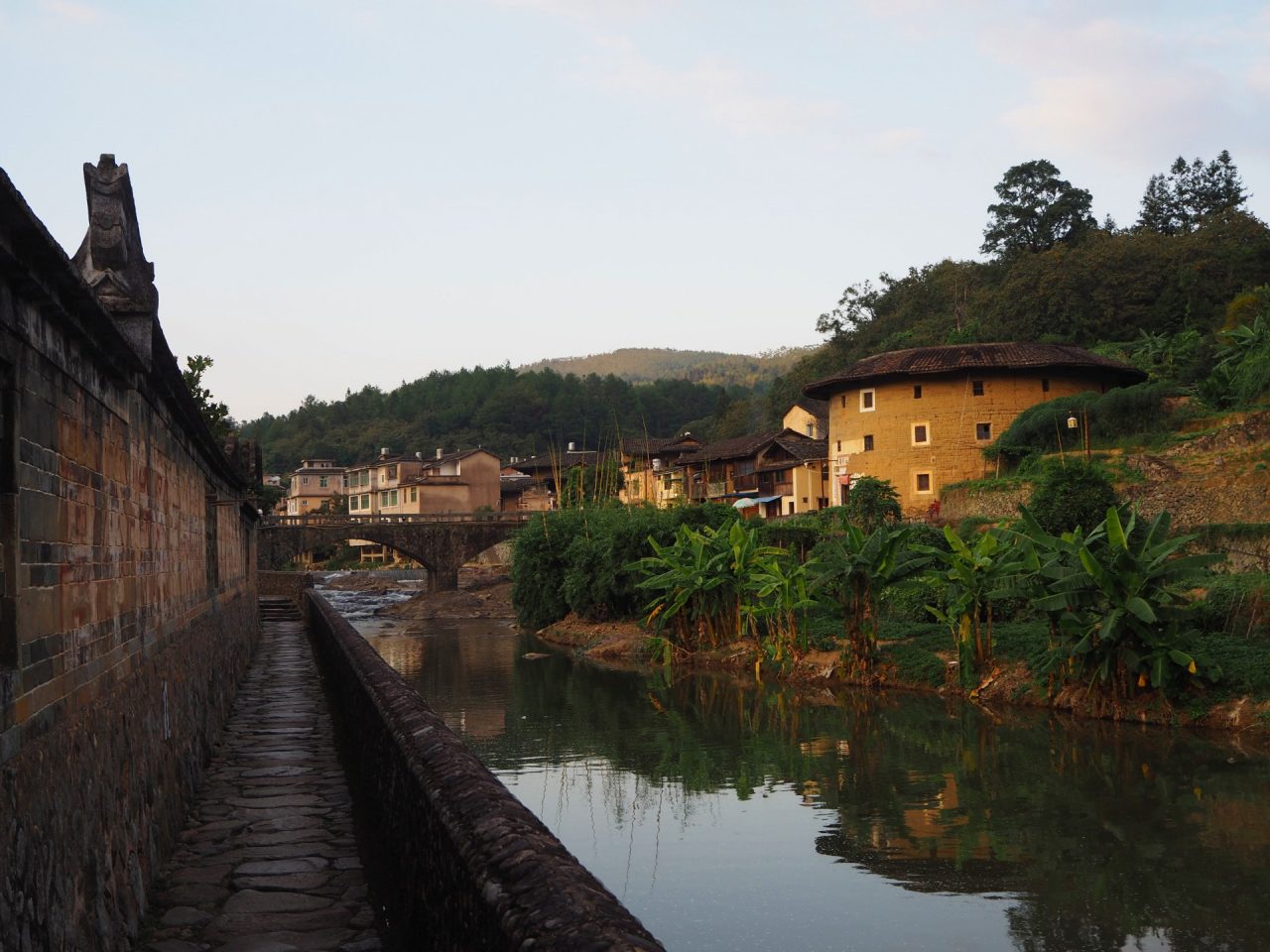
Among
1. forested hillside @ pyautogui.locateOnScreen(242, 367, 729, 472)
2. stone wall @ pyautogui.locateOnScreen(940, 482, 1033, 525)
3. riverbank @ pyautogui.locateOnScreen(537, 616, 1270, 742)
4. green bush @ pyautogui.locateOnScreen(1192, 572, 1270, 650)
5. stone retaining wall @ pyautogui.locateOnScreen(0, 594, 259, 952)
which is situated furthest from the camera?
forested hillside @ pyautogui.locateOnScreen(242, 367, 729, 472)

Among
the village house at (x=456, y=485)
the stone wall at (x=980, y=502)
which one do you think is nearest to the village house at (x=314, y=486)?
the village house at (x=456, y=485)

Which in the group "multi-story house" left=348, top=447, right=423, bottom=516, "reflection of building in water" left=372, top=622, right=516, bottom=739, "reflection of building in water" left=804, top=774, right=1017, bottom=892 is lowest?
"reflection of building in water" left=372, top=622, right=516, bottom=739

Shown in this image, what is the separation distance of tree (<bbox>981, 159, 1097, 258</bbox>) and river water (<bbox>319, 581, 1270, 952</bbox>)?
203ft

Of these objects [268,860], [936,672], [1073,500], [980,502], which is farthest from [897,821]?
[980,502]

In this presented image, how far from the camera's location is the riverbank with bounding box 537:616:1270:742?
16.3 meters

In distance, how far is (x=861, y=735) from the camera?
57.7 ft

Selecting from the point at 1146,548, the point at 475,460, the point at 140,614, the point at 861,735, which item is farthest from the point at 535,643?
the point at 475,460

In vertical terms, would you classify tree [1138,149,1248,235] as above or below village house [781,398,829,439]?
above

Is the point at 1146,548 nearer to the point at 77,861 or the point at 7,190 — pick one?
the point at 77,861

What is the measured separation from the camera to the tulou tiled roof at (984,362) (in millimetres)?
46000

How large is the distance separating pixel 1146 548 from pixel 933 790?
16.2ft

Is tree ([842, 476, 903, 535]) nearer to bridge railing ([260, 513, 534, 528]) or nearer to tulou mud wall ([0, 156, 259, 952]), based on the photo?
bridge railing ([260, 513, 534, 528])

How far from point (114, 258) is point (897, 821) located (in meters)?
9.56

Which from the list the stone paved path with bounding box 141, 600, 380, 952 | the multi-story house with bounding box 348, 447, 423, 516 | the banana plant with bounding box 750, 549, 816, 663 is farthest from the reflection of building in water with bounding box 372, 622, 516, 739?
the multi-story house with bounding box 348, 447, 423, 516
